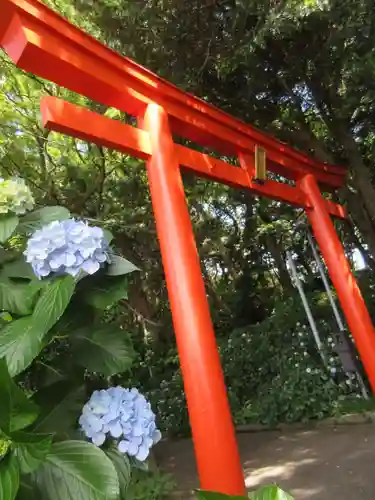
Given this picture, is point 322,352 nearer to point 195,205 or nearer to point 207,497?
point 195,205

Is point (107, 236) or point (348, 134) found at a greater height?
point (348, 134)

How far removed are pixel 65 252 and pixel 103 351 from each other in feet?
0.81

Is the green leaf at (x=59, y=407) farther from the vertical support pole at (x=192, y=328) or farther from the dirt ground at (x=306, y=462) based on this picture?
the dirt ground at (x=306, y=462)

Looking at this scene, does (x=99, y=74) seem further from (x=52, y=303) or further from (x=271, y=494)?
(x=271, y=494)

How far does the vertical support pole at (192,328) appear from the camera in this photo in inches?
88.6

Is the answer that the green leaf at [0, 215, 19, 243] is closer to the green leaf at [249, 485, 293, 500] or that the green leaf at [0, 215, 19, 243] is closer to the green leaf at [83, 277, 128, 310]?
the green leaf at [83, 277, 128, 310]

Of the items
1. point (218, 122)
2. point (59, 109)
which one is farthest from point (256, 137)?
point (59, 109)

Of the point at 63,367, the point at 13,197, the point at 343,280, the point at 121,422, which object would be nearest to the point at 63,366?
the point at 63,367

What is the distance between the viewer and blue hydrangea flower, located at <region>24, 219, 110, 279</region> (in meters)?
0.92

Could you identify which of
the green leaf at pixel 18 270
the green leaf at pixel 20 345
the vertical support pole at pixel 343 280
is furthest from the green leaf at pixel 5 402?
the vertical support pole at pixel 343 280

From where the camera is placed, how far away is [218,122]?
371 cm

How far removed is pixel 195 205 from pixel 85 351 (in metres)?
8.00

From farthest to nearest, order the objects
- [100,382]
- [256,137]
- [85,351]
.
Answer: [256,137], [100,382], [85,351]

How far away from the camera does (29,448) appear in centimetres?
62
